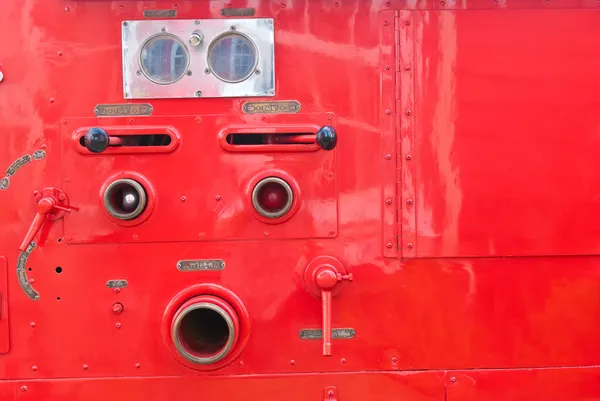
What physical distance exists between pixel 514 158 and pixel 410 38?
67cm

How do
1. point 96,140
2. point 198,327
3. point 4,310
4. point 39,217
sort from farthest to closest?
point 198,327, point 4,310, point 39,217, point 96,140

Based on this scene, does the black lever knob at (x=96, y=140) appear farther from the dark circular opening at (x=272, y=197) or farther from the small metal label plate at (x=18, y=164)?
the dark circular opening at (x=272, y=197)

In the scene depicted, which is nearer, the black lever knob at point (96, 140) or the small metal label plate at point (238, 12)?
the black lever knob at point (96, 140)

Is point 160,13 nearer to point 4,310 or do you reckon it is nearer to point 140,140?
point 140,140

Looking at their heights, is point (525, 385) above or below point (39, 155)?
Answer: below

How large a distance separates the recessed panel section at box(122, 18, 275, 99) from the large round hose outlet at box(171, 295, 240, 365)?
0.86 metres

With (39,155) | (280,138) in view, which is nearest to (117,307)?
(39,155)

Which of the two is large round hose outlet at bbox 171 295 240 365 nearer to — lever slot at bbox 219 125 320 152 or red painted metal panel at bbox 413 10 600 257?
lever slot at bbox 219 125 320 152

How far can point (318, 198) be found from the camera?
89.0 inches

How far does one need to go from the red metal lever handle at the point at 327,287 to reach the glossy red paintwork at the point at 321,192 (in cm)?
11

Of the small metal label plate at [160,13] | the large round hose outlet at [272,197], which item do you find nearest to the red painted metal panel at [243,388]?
the large round hose outlet at [272,197]

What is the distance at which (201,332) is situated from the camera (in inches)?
93.1

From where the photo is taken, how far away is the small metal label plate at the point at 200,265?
7.39 ft

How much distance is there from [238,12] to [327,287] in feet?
3.92
